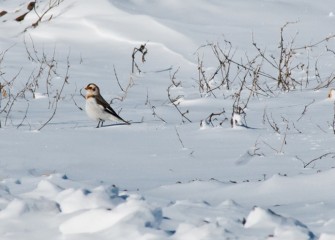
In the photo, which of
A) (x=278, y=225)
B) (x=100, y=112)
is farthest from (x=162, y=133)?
(x=278, y=225)

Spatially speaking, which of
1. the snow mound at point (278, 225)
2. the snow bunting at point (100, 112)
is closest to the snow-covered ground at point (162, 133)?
the snow mound at point (278, 225)

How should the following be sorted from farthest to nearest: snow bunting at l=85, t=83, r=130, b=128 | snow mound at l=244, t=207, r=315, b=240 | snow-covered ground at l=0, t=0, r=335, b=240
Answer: snow bunting at l=85, t=83, r=130, b=128, snow-covered ground at l=0, t=0, r=335, b=240, snow mound at l=244, t=207, r=315, b=240

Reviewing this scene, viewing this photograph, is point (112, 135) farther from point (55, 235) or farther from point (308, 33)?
point (308, 33)

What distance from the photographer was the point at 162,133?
22.0 feet

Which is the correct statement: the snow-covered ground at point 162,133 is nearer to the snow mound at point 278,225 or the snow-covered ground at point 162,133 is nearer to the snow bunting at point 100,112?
the snow mound at point 278,225

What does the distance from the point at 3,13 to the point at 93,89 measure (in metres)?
6.08

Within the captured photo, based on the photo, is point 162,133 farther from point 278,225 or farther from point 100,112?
point 278,225

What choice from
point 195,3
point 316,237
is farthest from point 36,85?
point 316,237

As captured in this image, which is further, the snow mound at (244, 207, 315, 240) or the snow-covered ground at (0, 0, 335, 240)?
the snow-covered ground at (0, 0, 335, 240)

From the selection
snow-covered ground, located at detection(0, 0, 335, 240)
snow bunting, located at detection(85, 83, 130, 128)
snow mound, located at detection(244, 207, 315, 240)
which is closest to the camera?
snow mound, located at detection(244, 207, 315, 240)

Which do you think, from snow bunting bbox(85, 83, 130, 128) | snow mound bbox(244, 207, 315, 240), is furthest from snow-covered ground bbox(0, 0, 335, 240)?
snow bunting bbox(85, 83, 130, 128)

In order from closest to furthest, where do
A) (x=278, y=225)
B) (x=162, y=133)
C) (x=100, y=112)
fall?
(x=278, y=225) < (x=162, y=133) < (x=100, y=112)

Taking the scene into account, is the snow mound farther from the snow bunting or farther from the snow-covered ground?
the snow bunting

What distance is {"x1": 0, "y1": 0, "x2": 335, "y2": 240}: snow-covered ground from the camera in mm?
3723
